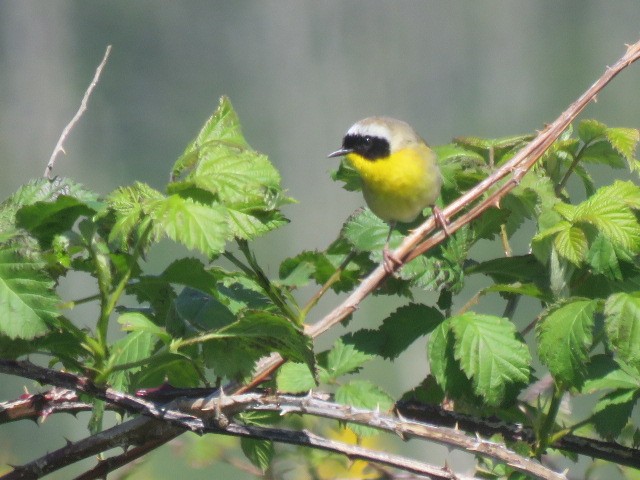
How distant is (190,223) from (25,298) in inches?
7.7

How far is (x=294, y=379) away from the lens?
1151mm

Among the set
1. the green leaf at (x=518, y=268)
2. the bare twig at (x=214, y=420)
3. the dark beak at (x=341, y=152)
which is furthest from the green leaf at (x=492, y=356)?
the dark beak at (x=341, y=152)

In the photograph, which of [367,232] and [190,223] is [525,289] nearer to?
[367,232]

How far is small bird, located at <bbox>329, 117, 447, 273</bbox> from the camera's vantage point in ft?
5.76

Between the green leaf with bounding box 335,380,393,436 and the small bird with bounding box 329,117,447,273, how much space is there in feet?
1.53

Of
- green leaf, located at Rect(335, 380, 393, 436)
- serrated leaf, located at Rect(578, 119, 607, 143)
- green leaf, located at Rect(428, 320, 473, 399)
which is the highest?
serrated leaf, located at Rect(578, 119, 607, 143)

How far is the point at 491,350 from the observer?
1.09 metres

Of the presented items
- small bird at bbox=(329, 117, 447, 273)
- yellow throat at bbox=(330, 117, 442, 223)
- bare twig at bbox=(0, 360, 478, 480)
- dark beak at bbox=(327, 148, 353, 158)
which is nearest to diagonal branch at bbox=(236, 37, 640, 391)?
bare twig at bbox=(0, 360, 478, 480)

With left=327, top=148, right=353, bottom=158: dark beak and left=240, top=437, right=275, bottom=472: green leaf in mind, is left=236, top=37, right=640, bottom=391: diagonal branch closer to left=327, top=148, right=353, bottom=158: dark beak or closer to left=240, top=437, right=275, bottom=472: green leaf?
left=240, top=437, right=275, bottom=472: green leaf

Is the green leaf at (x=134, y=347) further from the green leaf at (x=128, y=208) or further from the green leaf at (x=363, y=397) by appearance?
the green leaf at (x=363, y=397)

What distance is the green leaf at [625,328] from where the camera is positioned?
104cm

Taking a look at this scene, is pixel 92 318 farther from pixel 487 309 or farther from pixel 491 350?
pixel 491 350

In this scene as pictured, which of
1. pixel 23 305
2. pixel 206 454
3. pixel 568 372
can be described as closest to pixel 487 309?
pixel 206 454

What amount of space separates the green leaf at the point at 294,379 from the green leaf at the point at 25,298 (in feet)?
1.20
